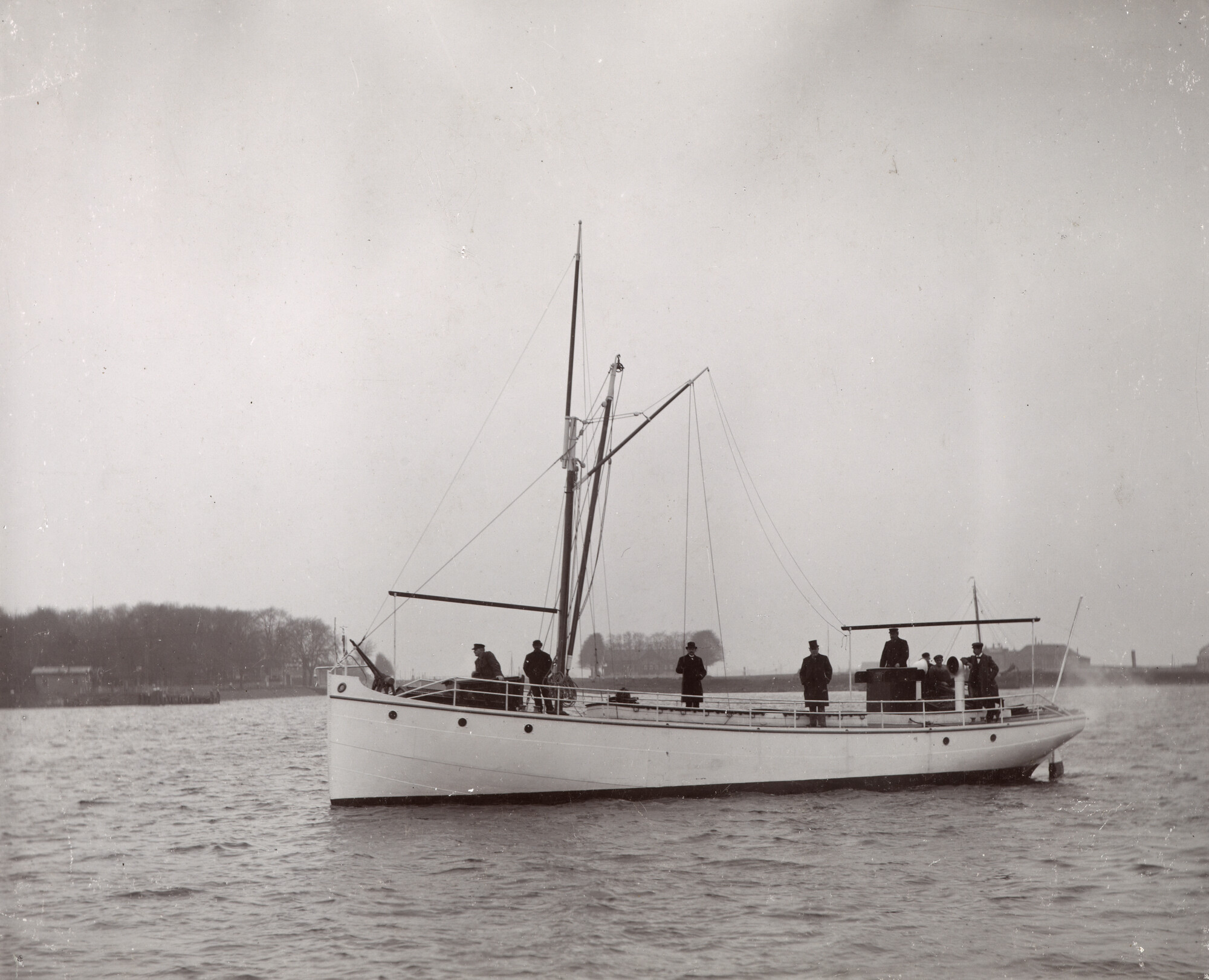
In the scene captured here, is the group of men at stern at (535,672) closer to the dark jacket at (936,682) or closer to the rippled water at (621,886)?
the rippled water at (621,886)

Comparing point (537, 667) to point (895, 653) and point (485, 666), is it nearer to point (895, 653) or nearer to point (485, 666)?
point (485, 666)

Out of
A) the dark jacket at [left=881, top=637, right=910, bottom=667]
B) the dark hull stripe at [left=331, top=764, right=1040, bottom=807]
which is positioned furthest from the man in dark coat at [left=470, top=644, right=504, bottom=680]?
the dark jacket at [left=881, top=637, right=910, bottom=667]

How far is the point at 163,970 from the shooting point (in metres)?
12.5

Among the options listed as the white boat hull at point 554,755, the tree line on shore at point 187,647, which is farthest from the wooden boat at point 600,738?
the tree line on shore at point 187,647

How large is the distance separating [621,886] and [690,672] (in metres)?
9.49

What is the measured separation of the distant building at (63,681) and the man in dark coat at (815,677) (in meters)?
102

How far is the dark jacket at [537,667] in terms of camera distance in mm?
24562

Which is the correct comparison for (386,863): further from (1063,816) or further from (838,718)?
(1063,816)

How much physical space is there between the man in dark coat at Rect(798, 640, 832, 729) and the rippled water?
1.89 metres

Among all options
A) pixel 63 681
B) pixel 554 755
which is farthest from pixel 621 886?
pixel 63 681

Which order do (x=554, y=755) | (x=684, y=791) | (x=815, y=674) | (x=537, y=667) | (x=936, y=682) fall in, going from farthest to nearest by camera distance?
(x=936, y=682) → (x=815, y=674) → (x=537, y=667) → (x=684, y=791) → (x=554, y=755)

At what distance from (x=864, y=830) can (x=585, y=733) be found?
6.19 meters

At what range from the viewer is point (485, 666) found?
925 inches

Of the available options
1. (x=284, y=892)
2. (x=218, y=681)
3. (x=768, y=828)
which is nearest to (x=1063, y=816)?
(x=768, y=828)
